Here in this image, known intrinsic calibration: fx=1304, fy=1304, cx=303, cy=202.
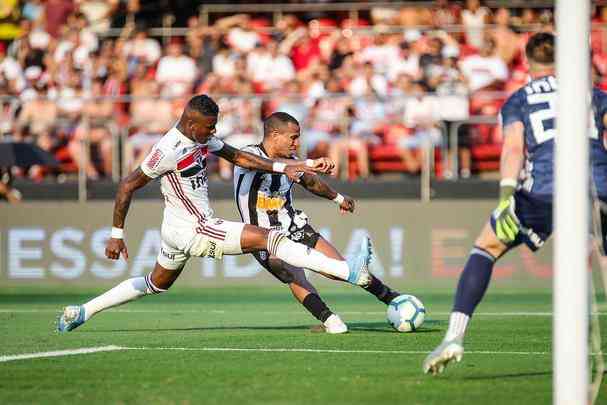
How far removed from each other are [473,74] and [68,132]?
6.69 m

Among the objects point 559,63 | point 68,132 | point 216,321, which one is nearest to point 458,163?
point 68,132

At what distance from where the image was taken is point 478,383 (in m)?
8.40

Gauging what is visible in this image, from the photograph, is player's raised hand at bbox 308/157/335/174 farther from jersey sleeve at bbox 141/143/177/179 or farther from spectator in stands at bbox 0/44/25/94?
spectator in stands at bbox 0/44/25/94

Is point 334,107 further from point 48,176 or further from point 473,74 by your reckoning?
point 48,176

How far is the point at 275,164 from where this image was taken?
11.2m

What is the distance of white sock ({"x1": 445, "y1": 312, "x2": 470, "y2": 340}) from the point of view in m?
8.27

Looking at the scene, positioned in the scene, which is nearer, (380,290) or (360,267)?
(360,267)

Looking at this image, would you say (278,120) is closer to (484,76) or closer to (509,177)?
(509,177)

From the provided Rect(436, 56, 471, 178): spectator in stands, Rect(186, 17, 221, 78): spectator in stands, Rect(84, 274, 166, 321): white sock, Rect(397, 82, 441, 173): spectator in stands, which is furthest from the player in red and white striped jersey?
Rect(186, 17, 221, 78): spectator in stands

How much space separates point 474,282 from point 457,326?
343mm

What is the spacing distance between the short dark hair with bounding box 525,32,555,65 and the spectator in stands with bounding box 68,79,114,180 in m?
13.2

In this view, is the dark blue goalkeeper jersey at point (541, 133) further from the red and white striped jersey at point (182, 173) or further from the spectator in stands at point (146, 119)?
the spectator in stands at point (146, 119)

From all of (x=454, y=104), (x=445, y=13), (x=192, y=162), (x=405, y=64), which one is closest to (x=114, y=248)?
(x=192, y=162)

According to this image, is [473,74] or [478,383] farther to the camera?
[473,74]
